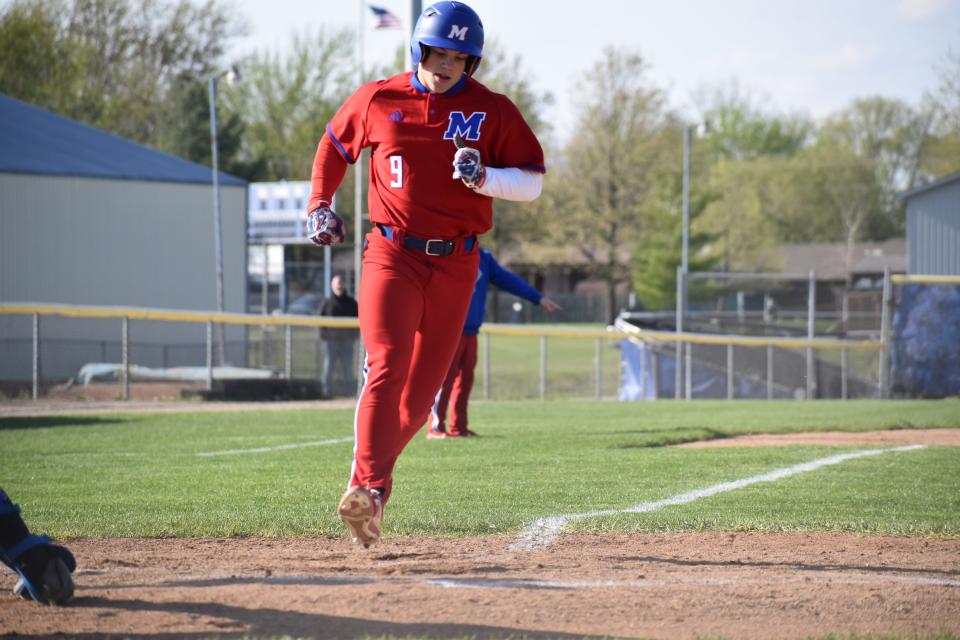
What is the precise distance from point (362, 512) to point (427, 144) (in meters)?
1.68

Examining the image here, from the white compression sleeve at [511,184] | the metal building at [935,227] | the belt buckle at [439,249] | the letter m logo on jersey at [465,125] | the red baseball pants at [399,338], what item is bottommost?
the red baseball pants at [399,338]

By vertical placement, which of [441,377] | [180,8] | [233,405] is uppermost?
[180,8]

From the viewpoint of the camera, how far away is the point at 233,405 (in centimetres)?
1847

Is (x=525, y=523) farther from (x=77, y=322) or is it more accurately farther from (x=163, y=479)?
(x=77, y=322)

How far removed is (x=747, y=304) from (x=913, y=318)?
3166 centimetres

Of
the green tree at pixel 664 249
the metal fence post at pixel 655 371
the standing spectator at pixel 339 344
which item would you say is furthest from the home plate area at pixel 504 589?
the green tree at pixel 664 249

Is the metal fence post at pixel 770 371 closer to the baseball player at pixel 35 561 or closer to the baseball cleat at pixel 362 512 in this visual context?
the baseball cleat at pixel 362 512

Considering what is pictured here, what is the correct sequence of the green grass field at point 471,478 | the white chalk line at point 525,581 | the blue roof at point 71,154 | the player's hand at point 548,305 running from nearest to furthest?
the white chalk line at point 525,581 < the green grass field at point 471,478 < the player's hand at point 548,305 < the blue roof at point 71,154

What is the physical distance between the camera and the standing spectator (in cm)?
2128

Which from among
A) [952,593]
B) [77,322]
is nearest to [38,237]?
[77,322]

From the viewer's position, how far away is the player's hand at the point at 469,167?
204 inches

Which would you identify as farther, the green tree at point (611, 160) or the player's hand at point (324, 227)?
the green tree at point (611, 160)

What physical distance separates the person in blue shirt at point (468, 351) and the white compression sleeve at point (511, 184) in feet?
18.4

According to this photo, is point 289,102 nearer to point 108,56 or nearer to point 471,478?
point 108,56
